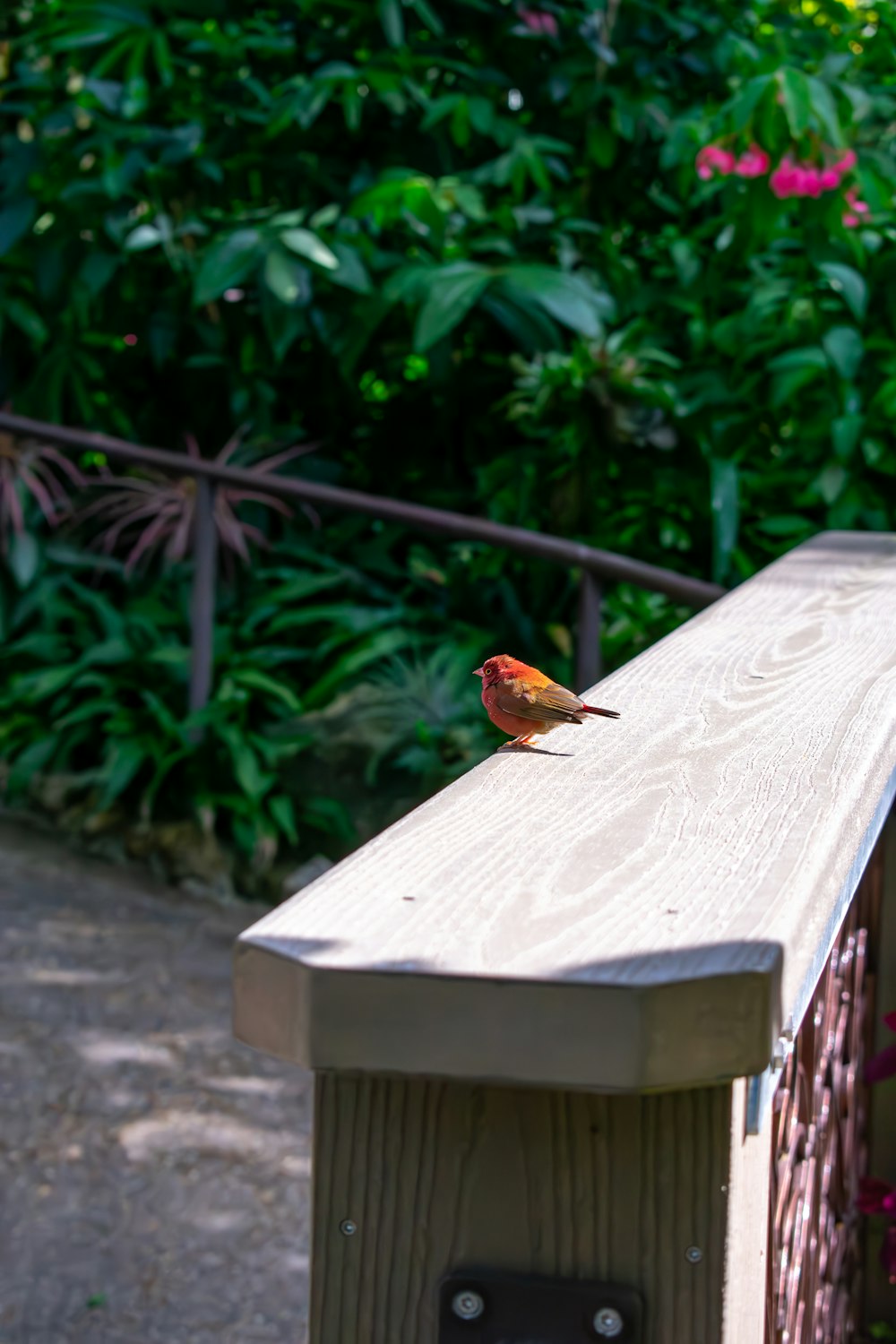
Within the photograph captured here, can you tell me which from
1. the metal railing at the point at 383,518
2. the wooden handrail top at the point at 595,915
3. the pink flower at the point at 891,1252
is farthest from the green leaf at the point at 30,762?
the wooden handrail top at the point at 595,915

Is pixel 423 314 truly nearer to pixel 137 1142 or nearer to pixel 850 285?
pixel 850 285

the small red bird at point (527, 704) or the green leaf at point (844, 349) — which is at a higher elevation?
the green leaf at point (844, 349)

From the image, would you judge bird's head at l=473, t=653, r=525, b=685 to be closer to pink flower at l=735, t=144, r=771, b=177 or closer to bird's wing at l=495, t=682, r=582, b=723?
bird's wing at l=495, t=682, r=582, b=723

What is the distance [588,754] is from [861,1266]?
1.01m

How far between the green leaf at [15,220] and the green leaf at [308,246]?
3.47ft

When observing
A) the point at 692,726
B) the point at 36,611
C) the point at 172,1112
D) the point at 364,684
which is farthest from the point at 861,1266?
the point at 36,611

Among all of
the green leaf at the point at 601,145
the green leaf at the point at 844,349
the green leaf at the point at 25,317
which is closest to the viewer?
the green leaf at the point at 844,349

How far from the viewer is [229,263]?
13.1 feet

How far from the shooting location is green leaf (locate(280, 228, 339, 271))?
12.9 ft

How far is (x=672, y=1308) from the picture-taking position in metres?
0.70

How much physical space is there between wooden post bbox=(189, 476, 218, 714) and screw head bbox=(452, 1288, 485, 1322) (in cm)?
370

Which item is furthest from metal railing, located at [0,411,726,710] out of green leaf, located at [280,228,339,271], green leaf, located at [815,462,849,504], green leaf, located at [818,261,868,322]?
green leaf, located at [818,261,868,322]

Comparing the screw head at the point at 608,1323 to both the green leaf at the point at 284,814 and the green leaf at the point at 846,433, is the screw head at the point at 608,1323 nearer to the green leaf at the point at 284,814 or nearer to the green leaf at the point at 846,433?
A: the green leaf at the point at 846,433

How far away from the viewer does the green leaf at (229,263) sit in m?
3.96
